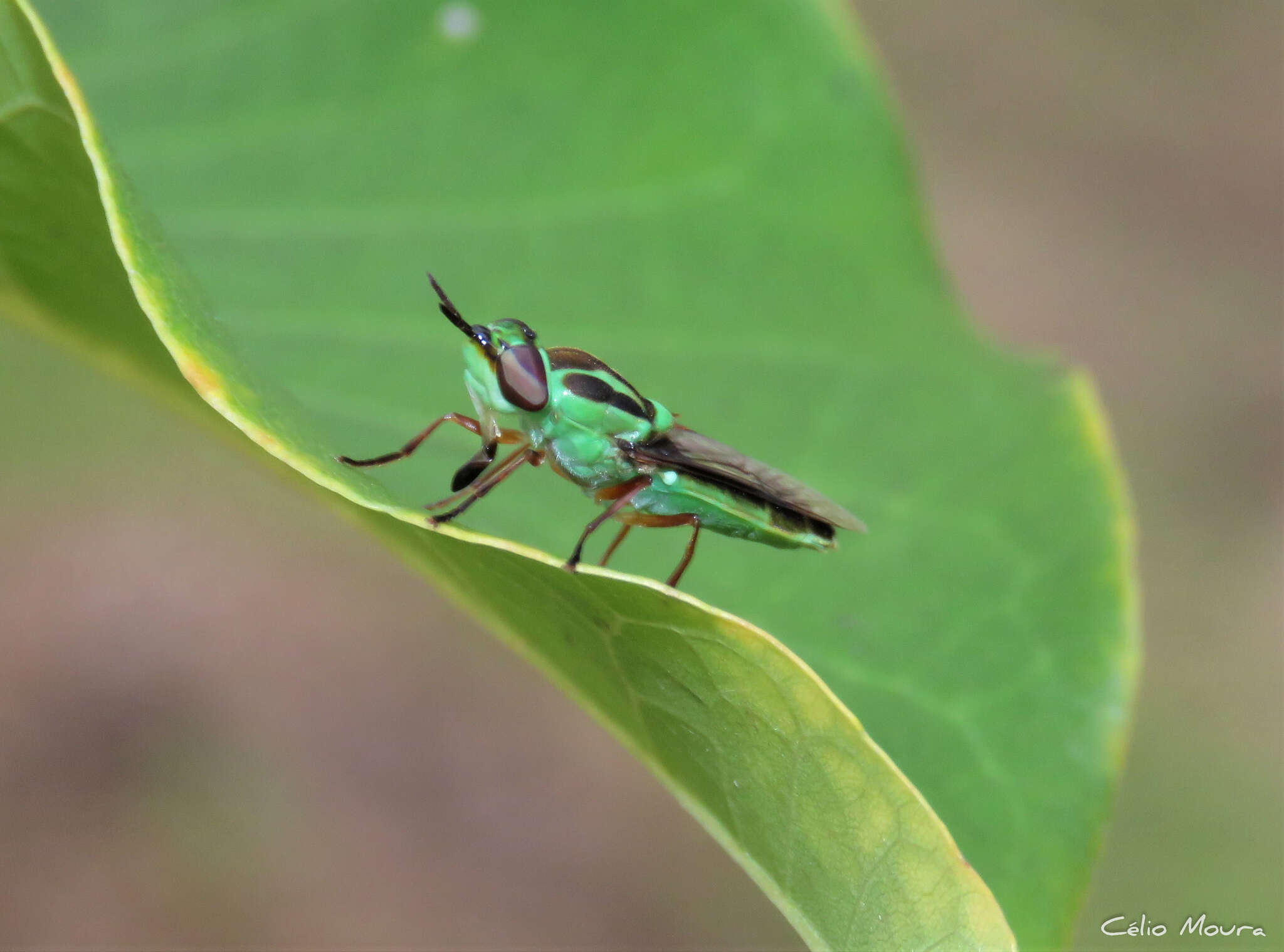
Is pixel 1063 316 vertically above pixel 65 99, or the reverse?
pixel 1063 316

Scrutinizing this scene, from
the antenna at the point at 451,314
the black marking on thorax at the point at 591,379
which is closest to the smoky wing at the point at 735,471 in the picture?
the black marking on thorax at the point at 591,379

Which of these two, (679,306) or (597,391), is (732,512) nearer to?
(597,391)

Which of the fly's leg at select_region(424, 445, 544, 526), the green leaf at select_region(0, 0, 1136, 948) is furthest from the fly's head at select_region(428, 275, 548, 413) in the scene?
the green leaf at select_region(0, 0, 1136, 948)

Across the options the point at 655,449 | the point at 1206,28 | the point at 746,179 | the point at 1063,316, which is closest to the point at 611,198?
the point at 746,179

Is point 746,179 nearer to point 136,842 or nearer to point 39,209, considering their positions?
point 39,209

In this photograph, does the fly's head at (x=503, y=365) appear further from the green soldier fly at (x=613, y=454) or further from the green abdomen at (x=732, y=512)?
the green abdomen at (x=732, y=512)
